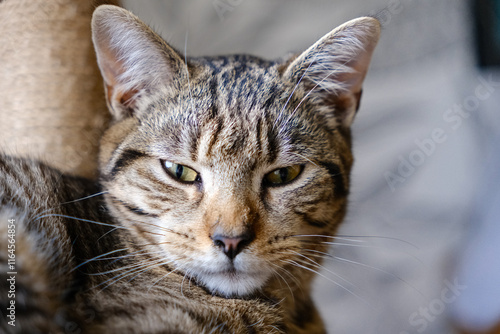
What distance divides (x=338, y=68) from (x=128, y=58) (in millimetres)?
534

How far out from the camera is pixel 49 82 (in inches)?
48.1

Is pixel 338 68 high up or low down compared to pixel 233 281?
up

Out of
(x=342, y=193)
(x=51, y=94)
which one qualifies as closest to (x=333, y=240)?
(x=342, y=193)

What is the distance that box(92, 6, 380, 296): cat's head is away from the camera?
2.81 feet

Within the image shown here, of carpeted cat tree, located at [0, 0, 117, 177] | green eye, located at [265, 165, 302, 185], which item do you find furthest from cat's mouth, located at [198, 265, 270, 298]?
carpeted cat tree, located at [0, 0, 117, 177]

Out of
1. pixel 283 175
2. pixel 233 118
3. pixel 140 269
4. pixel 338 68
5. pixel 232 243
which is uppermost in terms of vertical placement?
pixel 338 68

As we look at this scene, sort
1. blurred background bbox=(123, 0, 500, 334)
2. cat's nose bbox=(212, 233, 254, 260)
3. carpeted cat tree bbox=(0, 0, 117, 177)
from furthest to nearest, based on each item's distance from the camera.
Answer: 1. blurred background bbox=(123, 0, 500, 334)
2. carpeted cat tree bbox=(0, 0, 117, 177)
3. cat's nose bbox=(212, 233, 254, 260)

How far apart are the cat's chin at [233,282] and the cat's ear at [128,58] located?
0.48 meters

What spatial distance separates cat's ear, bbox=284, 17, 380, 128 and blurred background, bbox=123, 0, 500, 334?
42 cm

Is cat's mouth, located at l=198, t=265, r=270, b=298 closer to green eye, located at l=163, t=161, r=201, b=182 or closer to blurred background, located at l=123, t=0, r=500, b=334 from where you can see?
green eye, located at l=163, t=161, r=201, b=182

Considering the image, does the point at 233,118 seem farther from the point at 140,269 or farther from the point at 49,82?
the point at 49,82

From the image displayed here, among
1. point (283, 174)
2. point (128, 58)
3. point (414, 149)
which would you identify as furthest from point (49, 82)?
point (414, 149)

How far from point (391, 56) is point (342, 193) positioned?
0.77 metres

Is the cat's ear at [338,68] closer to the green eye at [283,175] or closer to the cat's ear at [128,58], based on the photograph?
the green eye at [283,175]
